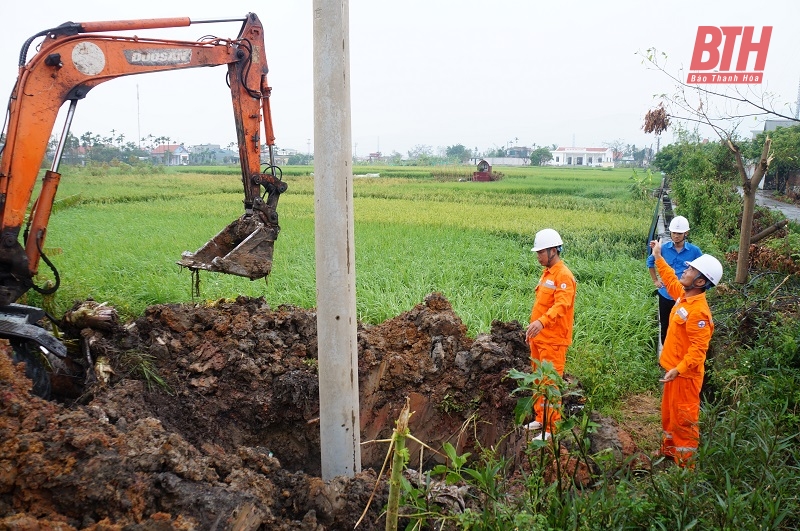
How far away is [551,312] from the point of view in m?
4.45

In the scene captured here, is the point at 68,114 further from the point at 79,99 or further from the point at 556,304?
the point at 556,304

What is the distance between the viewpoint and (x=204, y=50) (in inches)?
203

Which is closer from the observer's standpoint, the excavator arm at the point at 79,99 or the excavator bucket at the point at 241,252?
the excavator arm at the point at 79,99

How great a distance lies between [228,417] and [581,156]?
293ft

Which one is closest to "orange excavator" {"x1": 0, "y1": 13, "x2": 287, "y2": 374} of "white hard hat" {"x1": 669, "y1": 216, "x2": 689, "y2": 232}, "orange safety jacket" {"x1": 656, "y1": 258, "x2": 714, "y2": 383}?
"orange safety jacket" {"x1": 656, "y1": 258, "x2": 714, "y2": 383}

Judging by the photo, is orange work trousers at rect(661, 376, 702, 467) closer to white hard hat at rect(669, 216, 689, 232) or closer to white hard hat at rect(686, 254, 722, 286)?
white hard hat at rect(686, 254, 722, 286)

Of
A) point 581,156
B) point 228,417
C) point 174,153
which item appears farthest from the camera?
point 581,156

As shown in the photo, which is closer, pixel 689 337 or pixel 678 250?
pixel 689 337

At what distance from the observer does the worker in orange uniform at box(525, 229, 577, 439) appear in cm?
447

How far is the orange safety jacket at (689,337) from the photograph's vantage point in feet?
13.4

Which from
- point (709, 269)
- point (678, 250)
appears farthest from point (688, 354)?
point (678, 250)

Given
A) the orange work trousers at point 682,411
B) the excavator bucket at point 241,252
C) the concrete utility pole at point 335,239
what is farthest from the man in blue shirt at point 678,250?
the concrete utility pole at point 335,239

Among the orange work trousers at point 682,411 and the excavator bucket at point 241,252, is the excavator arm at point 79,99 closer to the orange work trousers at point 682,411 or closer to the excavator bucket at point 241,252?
the excavator bucket at point 241,252

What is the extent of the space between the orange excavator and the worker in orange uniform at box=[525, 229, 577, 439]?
2.19 meters
